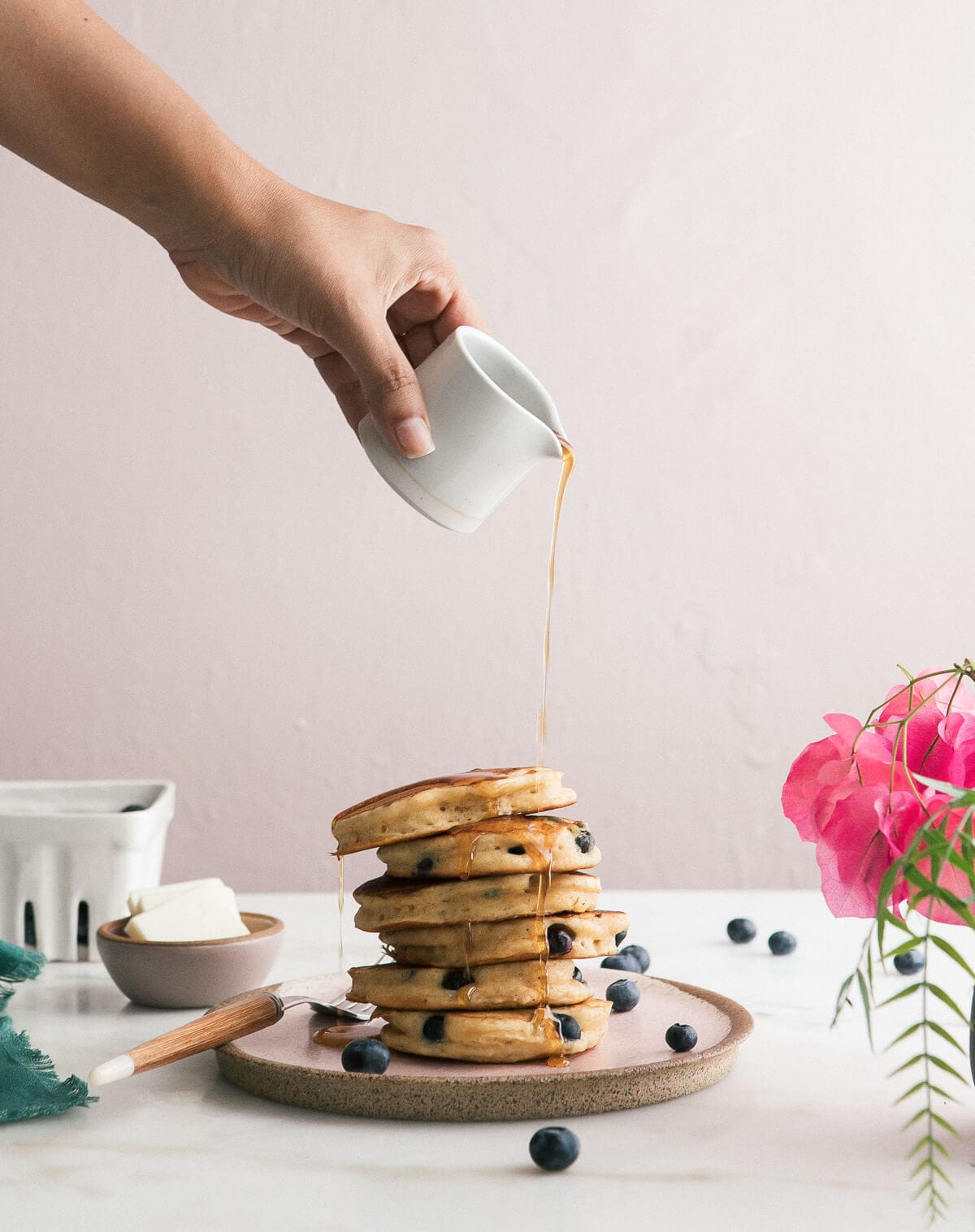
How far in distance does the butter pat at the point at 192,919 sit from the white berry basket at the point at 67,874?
209 millimetres

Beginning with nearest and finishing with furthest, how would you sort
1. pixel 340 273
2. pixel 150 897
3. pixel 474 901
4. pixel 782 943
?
pixel 474 901
pixel 340 273
pixel 150 897
pixel 782 943

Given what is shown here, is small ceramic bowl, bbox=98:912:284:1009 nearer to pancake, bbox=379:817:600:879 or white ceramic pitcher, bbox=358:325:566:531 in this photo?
pancake, bbox=379:817:600:879

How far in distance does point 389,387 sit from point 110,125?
372mm

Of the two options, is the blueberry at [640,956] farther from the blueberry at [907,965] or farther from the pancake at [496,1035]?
the pancake at [496,1035]

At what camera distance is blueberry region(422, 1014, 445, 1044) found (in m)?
0.97

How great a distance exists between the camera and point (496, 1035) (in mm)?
956

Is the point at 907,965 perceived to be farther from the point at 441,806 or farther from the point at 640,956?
the point at 441,806

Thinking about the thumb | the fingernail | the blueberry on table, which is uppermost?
the thumb

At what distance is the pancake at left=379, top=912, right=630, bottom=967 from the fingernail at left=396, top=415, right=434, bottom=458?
16.4 inches

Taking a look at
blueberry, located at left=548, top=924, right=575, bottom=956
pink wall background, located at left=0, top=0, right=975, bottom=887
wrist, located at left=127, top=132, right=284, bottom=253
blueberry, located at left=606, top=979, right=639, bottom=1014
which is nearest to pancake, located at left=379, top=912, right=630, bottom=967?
blueberry, located at left=548, top=924, right=575, bottom=956

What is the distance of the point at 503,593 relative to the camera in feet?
9.38

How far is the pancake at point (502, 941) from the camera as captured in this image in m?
0.99

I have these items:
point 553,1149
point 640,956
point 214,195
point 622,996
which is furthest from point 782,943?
point 214,195

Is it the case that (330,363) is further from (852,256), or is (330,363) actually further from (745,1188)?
(852,256)
